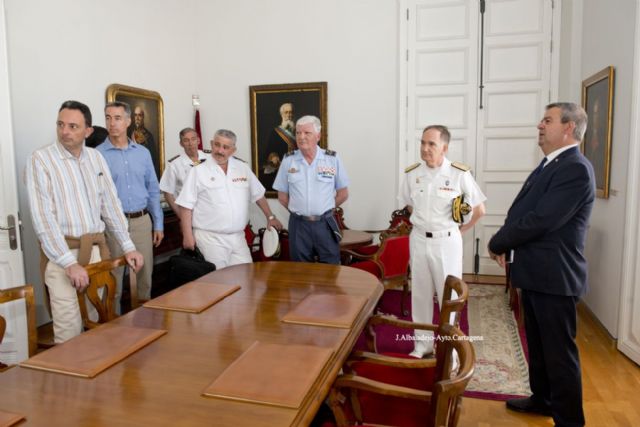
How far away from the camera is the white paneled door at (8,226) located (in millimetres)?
3107

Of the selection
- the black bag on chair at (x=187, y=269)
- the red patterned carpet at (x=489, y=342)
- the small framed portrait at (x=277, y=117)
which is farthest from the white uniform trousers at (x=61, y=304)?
the small framed portrait at (x=277, y=117)

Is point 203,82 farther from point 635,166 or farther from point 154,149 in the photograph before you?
point 635,166

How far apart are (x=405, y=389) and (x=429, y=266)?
166cm

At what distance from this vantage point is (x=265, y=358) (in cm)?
149

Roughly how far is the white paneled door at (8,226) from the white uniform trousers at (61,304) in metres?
0.91

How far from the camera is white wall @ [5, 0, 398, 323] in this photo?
4.78 metres

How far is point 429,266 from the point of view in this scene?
308 cm

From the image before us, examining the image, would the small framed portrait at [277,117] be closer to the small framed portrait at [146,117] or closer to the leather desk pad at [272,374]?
the small framed portrait at [146,117]

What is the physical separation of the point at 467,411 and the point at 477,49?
3.90 m

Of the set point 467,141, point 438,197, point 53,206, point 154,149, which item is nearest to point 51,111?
point 154,149

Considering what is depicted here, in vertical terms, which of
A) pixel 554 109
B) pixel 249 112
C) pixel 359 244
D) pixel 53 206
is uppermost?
pixel 249 112

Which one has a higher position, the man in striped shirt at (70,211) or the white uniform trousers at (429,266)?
the man in striped shirt at (70,211)

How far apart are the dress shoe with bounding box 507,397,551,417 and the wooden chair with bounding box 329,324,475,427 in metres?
0.98

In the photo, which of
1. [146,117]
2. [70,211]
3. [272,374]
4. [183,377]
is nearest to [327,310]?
[272,374]
